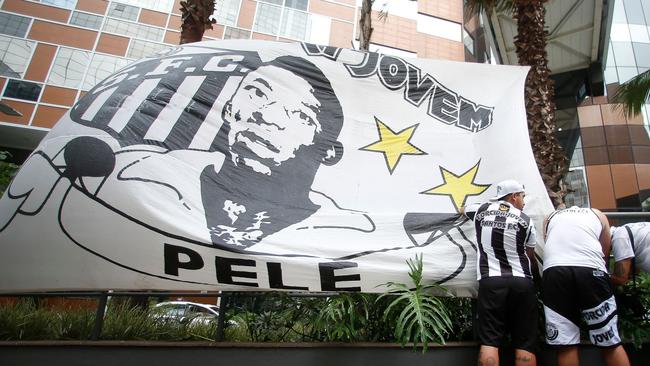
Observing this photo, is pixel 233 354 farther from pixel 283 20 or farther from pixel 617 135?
pixel 617 135

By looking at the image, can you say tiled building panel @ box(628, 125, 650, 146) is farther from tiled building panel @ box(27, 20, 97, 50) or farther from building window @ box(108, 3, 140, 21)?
tiled building panel @ box(27, 20, 97, 50)

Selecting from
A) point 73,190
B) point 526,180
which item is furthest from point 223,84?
point 526,180

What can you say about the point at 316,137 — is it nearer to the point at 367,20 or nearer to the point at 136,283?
the point at 136,283

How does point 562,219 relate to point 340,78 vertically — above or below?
below

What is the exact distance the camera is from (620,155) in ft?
59.6

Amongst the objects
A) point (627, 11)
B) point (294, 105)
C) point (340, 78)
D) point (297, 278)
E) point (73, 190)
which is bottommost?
point (297, 278)

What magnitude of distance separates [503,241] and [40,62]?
1829cm

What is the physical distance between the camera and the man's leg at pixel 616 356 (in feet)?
9.11

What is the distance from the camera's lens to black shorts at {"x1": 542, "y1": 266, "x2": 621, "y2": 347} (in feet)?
9.27

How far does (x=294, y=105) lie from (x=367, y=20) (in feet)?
13.0

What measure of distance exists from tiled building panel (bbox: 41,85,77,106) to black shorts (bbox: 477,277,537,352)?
16.8m

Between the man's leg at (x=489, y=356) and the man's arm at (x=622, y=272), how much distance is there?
119cm

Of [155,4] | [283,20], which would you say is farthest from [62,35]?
[283,20]

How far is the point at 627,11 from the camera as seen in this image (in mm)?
18859
